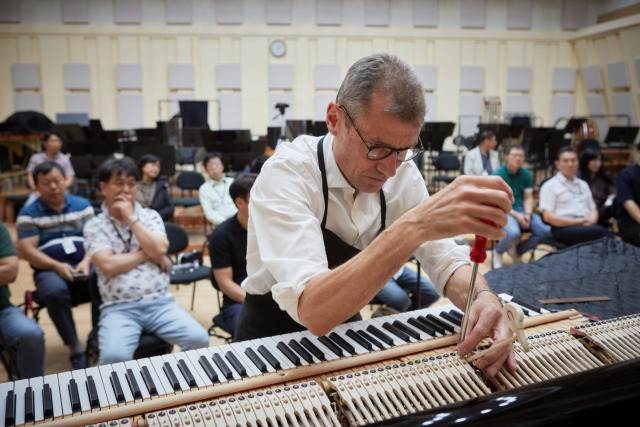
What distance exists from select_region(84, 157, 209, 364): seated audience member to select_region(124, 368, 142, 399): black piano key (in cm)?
178

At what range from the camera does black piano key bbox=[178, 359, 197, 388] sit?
1.13 meters

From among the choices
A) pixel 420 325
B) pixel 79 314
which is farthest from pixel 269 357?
pixel 79 314

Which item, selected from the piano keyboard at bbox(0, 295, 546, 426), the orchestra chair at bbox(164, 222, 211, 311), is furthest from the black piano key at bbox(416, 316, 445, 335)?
the orchestra chair at bbox(164, 222, 211, 311)

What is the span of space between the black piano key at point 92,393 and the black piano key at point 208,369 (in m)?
0.24

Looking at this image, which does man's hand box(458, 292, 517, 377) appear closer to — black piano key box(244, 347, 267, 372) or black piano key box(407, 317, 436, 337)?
black piano key box(407, 317, 436, 337)

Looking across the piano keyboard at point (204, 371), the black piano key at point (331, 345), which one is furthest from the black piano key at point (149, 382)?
the black piano key at point (331, 345)

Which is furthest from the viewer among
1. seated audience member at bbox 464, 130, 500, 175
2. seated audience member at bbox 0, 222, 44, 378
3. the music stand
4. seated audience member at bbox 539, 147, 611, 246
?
the music stand

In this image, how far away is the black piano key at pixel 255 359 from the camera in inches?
47.5

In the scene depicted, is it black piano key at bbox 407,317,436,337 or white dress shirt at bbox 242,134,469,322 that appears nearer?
white dress shirt at bbox 242,134,469,322

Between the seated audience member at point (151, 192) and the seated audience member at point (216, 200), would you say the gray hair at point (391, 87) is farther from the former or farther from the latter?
the seated audience member at point (151, 192)

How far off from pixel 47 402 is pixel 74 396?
0.17 feet

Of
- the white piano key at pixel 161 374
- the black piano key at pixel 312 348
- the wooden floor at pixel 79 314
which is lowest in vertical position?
the wooden floor at pixel 79 314

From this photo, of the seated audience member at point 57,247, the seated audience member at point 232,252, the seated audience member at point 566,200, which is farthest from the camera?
the seated audience member at point 566,200

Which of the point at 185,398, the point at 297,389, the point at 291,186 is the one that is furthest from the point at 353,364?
the point at 291,186
